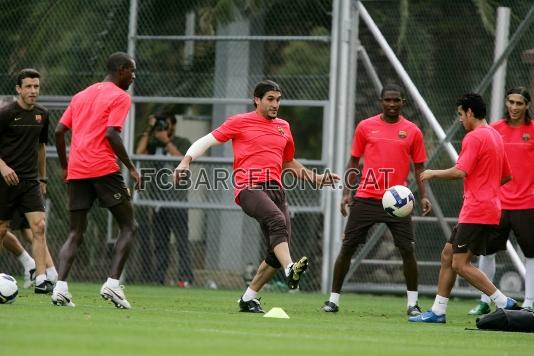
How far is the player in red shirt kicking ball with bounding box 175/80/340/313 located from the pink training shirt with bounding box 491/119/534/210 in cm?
221

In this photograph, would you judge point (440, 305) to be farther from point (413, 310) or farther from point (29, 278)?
point (29, 278)

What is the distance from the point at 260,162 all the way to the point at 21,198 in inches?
120

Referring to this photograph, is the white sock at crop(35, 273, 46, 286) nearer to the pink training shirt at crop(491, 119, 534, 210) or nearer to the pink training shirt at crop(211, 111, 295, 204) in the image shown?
the pink training shirt at crop(211, 111, 295, 204)

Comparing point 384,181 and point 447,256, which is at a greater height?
point 384,181

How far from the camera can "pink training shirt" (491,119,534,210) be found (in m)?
13.4

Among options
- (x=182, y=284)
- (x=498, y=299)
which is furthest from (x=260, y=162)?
(x=182, y=284)

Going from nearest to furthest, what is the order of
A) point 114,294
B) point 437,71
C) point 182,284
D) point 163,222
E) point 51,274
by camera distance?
point 114,294 < point 51,274 < point 437,71 < point 182,284 < point 163,222

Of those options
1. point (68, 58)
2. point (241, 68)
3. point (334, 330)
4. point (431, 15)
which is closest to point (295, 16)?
point (241, 68)

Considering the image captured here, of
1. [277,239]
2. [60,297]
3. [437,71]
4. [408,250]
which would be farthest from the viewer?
[437,71]

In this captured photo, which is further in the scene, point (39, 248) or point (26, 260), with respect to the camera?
point (26, 260)

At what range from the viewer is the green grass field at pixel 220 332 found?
7.93 m

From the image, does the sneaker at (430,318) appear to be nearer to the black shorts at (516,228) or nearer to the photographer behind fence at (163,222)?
the black shorts at (516,228)

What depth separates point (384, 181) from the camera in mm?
13062

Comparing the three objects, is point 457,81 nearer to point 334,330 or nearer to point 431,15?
point 431,15
